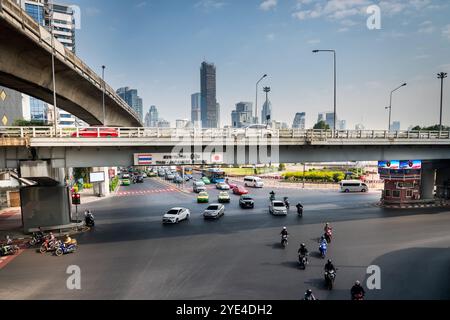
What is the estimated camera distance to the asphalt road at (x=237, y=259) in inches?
517

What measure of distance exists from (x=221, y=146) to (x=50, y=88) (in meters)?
15.9

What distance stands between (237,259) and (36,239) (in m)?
14.8

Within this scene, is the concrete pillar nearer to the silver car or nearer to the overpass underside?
the overpass underside

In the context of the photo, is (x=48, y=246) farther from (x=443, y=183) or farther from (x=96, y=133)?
(x=443, y=183)

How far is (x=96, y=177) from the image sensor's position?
4091 centimetres

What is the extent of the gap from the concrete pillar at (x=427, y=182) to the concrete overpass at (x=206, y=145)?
8382 millimetres

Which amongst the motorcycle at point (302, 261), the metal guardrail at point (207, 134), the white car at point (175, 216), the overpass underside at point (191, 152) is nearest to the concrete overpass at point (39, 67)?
the metal guardrail at point (207, 134)

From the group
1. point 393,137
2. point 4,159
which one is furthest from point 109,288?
point 393,137

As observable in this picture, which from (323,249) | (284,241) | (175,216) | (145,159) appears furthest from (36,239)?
(323,249)

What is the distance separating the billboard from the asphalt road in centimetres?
1307

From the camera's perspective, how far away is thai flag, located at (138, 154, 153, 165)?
→ 2144 cm

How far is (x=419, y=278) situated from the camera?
14273 millimetres

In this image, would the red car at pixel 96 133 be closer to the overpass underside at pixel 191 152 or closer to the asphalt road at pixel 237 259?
the overpass underside at pixel 191 152
